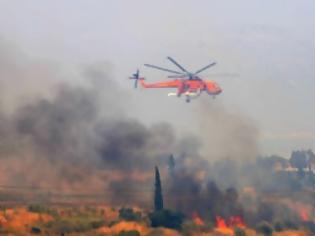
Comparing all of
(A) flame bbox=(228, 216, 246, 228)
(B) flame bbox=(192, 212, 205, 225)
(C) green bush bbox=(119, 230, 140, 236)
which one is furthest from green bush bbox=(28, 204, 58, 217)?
(A) flame bbox=(228, 216, 246, 228)

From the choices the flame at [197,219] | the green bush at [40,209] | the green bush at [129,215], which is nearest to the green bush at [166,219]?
the green bush at [129,215]

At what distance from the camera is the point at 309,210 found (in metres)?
188

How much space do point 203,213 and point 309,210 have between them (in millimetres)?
40894

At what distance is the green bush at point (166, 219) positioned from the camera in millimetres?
147875

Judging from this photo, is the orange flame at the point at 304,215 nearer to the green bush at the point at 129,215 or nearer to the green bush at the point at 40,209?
the green bush at the point at 129,215

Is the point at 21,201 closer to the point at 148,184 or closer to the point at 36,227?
the point at 36,227

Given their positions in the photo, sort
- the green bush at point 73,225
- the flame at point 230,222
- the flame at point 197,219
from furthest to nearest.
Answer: the flame at point 230,222
the flame at point 197,219
the green bush at point 73,225

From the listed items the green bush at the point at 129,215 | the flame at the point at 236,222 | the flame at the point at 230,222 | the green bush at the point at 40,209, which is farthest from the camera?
the flame at the point at 236,222

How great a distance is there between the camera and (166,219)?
149 m

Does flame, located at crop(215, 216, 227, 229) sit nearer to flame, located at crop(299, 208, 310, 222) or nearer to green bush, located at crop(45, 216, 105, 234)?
flame, located at crop(299, 208, 310, 222)

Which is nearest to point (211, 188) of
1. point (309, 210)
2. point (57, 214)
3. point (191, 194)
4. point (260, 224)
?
point (191, 194)

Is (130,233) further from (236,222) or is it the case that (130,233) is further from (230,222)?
(236,222)

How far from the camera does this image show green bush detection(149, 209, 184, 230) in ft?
485

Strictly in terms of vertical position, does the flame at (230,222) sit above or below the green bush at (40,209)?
below
